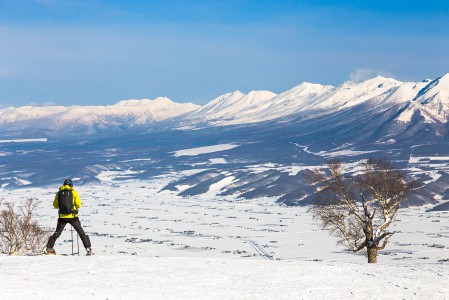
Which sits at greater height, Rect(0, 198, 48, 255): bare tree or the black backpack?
the black backpack

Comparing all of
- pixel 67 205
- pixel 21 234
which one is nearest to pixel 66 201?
pixel 67 205

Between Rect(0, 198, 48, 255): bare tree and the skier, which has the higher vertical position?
the skier

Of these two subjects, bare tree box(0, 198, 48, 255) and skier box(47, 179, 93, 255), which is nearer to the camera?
skier box(47, 179, 93, 255)

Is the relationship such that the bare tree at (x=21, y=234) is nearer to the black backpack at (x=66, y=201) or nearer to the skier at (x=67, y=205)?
the skier at (x=67, y=205)

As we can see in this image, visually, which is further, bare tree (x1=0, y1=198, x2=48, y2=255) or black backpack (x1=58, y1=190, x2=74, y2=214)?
bare tree (x1=0, y1=198, x2=48, y2=255)

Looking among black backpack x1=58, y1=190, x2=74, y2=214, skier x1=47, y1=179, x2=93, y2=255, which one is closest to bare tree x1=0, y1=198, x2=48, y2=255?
skier x1=47, y1=179, x2=93, y2=255

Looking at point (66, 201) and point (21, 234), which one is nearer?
point (66, 201)

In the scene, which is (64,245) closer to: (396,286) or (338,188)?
(338,188)

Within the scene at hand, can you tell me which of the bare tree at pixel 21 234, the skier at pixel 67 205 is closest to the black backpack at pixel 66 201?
the skier at pixel 67 205

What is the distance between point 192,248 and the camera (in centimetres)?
10612

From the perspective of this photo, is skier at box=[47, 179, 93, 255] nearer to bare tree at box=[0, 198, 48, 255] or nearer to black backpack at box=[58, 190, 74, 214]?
black backpack at box=[58, 190, 74, 214]

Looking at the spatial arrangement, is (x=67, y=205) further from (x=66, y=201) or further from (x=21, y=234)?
(x=21, y=234)

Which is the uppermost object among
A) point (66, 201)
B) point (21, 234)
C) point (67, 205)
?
point (66, 201)

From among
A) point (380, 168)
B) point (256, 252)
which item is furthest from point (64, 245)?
point (380, 168)
